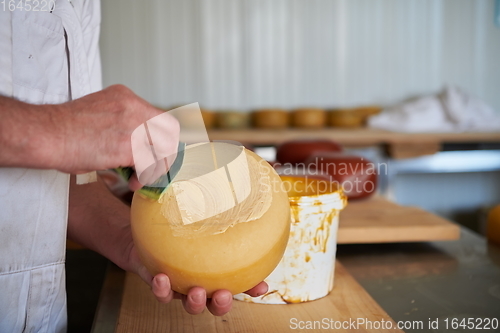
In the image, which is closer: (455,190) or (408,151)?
(408,151)

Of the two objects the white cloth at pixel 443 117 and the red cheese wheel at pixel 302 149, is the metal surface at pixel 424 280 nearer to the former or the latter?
the red cheese wheel at pixel 302 149

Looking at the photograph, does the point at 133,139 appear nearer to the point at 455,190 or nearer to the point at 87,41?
the point at 87,41

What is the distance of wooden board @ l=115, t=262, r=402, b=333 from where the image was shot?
687 mm

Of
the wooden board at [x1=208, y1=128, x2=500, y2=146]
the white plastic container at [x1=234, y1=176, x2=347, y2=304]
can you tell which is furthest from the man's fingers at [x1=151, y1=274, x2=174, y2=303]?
the wooden board at [x1=208, y1=128, x2=500, y2=146]

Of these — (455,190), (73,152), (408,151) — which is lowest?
(455,190)

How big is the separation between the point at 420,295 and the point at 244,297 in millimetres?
318

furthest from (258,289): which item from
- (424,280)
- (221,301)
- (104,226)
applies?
(424,280)

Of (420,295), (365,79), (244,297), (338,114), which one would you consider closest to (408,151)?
(338,114)

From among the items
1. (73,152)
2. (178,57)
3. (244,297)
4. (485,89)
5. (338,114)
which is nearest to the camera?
(73,152)

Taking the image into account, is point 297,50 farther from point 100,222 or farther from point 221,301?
point 221,301

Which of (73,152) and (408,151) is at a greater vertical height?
(73,152)

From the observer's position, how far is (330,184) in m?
0.82

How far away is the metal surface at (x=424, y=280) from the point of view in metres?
0.77

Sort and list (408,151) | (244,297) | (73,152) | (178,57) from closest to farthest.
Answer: (73,152) → (244,297) → (408,151) → (178,57)
